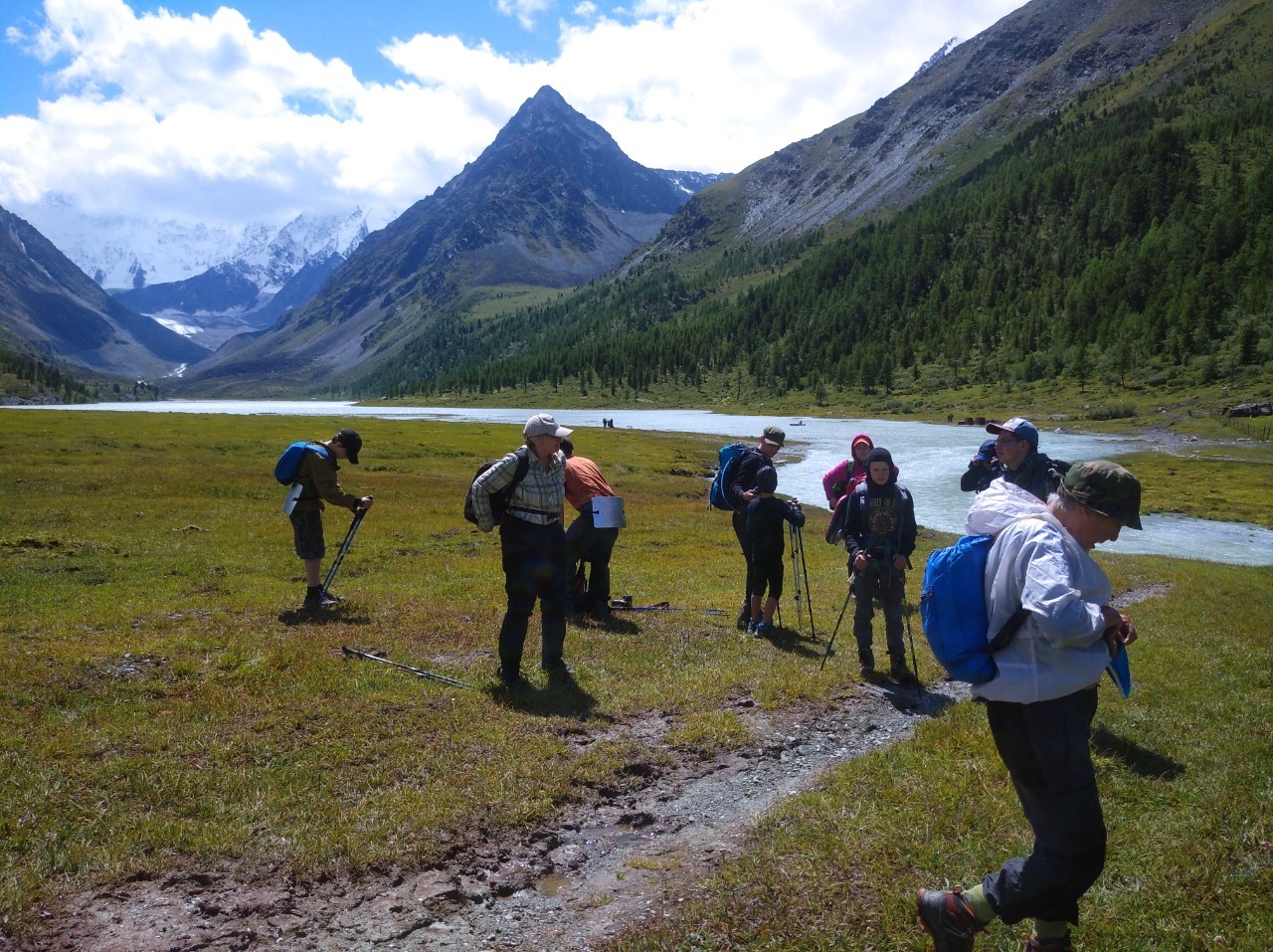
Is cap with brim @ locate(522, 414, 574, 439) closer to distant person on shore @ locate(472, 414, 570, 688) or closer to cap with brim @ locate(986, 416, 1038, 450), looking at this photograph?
distant person on shore @ locate(472, 414, 570, 688)

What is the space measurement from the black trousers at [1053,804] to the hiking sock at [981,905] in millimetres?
134

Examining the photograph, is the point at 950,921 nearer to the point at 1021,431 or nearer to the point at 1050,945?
the point at 1050,945

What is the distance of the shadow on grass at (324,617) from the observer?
45.5 ft

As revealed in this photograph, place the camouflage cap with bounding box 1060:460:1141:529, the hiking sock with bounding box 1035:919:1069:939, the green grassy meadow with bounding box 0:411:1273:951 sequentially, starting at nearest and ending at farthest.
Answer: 1. the camouflage cap with bounding box 1060:460:1141:529
2. the hiking sock with bounding box 1035:919:1069:939
3. the green grassy meadow with bounding box 0:411:1273:951

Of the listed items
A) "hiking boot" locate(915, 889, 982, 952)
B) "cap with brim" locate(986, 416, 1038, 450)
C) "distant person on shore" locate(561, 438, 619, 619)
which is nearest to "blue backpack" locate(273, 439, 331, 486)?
"distant person on shore" locate(561, 438, 619, 619)

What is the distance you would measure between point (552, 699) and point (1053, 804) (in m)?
6.92

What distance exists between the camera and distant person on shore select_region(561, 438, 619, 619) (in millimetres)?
14719

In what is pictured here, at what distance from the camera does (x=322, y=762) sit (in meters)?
8.04

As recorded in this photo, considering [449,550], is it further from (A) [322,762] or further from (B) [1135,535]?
(B) [1135,535]

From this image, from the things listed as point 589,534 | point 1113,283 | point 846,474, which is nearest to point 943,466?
point 846,474

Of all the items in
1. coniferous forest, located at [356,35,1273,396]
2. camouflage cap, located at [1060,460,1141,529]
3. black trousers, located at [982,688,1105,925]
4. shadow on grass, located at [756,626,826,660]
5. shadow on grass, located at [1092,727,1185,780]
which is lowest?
shadow on grass, located at [756,626,826,660]

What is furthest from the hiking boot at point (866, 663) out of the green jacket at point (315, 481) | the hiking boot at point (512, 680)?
the green jacket at point (315, 481)

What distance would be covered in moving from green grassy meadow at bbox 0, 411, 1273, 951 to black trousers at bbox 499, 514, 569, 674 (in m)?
0.83

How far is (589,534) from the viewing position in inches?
587
